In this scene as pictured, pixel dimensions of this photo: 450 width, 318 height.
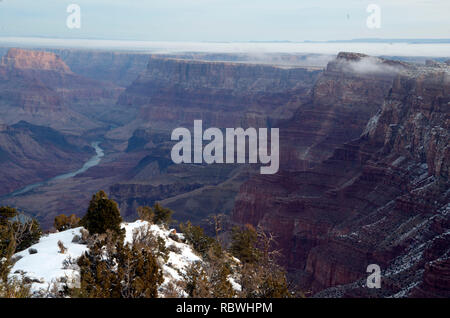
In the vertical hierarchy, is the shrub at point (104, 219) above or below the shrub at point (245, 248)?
above

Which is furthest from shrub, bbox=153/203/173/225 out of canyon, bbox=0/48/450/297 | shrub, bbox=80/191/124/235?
canyon, bbox=0/48/450/297

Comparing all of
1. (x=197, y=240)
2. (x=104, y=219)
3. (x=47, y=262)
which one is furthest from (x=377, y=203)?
(x=47, y=262)

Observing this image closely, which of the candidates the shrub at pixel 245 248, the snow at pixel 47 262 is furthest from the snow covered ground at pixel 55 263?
the shrub at pixel 245 248

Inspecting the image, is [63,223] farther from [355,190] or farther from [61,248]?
[355,190]

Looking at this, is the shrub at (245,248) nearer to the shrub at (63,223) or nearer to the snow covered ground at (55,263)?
the snow covered ground at (55,263)

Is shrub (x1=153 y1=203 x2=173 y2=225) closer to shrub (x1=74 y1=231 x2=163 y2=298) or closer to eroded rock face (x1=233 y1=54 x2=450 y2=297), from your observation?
eroded rock face (x1=233 y1=54 x2=450 y2=297)

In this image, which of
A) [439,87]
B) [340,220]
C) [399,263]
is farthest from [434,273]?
[439,87]
